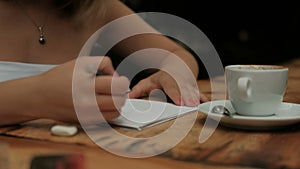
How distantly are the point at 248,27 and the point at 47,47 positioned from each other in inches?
67.1

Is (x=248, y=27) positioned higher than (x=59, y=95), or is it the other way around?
(x=248, y=27)

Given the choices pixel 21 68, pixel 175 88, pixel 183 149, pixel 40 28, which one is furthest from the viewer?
pixel 40 28

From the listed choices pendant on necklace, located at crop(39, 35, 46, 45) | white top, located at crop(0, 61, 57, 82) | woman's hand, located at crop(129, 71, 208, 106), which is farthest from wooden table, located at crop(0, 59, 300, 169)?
pendant on necklace, located at crop(39, 35, 46, 45)

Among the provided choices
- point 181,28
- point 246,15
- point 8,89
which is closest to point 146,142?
point 8,89

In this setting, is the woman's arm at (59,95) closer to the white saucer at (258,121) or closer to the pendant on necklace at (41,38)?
the white saucer at (258,121)

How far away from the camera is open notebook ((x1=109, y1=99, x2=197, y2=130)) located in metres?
0.78

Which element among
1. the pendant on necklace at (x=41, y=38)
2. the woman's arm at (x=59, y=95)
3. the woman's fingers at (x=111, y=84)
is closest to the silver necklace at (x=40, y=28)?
the pendant on necklace at (x=41, y=38)

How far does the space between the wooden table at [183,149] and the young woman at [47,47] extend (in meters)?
0.05

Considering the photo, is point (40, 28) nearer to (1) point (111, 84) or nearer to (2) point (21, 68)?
(2) point (21, 68)

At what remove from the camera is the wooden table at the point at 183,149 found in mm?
596

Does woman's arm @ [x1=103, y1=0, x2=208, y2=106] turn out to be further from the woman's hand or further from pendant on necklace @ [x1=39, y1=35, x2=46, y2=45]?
pendant on necklace @ [x1=39, y1=35, x2=46, y2=45]

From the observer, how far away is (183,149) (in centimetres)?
65

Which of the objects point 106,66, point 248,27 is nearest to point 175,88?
point 106,66

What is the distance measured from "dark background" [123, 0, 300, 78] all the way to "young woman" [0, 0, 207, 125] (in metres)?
1.14
